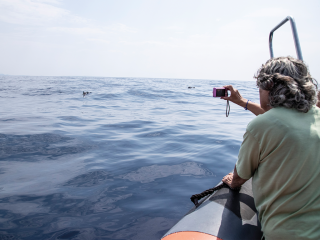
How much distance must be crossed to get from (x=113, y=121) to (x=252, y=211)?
22.3ft

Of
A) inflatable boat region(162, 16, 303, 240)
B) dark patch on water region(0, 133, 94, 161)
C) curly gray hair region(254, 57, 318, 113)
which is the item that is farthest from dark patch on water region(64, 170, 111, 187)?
curly gray hair region(254, 57, 318, 113)

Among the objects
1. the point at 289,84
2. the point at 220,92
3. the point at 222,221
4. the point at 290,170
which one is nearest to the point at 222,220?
the point at 222,221

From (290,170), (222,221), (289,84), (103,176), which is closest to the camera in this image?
(290,170)

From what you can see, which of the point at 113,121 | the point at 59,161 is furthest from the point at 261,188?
the point at 113,121

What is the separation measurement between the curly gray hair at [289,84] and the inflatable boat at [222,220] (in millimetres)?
1038

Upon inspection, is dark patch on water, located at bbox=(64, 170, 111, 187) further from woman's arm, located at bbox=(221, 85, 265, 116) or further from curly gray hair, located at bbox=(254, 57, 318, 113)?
curly gray hair, located at bbox=(254, 57, 318, 113)

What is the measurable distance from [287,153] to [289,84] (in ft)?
1.55

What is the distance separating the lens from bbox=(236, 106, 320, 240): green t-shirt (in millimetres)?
1364

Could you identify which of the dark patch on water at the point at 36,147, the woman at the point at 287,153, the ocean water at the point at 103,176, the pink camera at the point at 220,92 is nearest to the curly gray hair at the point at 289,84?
the woman at the point at 287,153

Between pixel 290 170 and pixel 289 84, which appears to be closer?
pixel 290 170

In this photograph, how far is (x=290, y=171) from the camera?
1392 mm

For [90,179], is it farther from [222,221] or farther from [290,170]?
[290,170]

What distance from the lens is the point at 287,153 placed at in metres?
1.39

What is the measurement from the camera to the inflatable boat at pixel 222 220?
1757 mm
